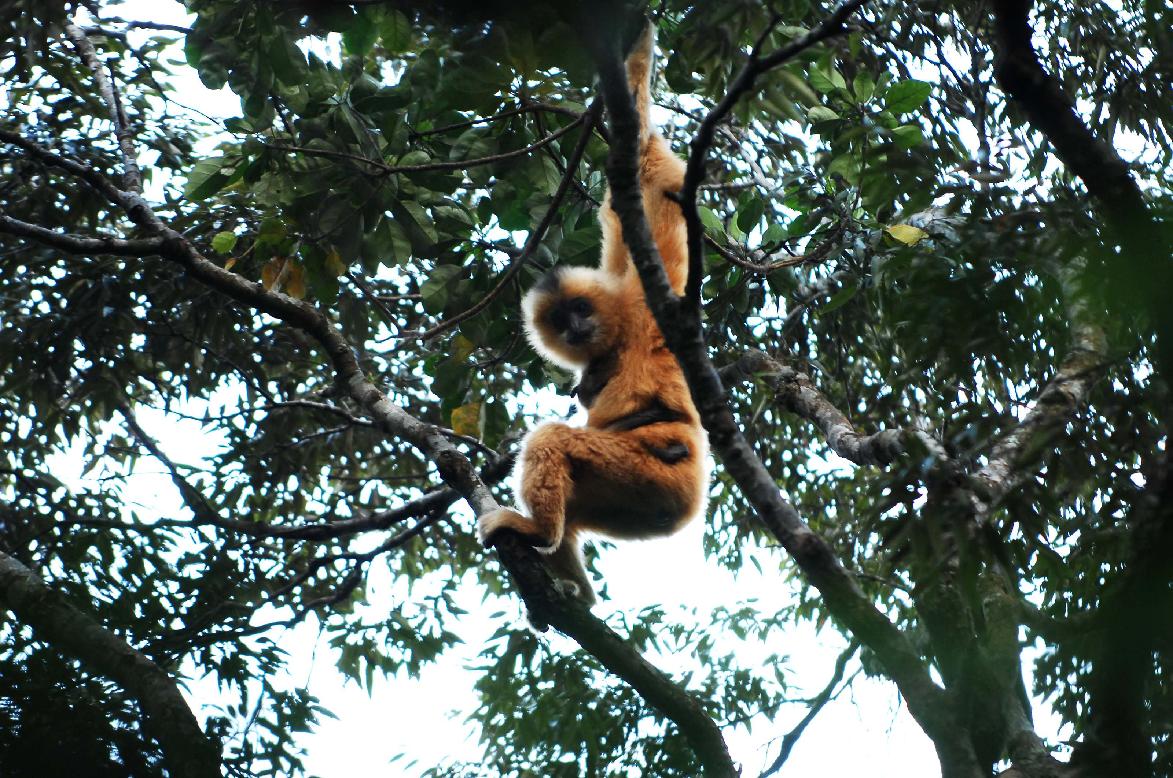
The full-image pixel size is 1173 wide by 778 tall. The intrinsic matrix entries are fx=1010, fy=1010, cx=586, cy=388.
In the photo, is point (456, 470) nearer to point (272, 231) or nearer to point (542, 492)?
point (542, 492)

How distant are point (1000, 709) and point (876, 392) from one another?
3.86 meters

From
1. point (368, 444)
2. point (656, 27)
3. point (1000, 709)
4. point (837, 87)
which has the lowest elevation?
point (1000, 709)

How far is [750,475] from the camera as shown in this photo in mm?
3551

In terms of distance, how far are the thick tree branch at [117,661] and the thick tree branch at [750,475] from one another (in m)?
2.51

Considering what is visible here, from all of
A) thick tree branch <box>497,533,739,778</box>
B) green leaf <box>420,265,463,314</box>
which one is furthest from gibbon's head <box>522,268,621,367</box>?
thick tree branch <box>497,533,739,778</box>

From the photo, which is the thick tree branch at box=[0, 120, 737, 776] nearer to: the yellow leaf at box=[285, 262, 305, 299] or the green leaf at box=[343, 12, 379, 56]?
the yellow leaf at box=[285, 262, 305, 299]

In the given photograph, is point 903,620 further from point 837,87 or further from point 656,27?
point 656,27

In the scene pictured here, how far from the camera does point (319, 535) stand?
18.2 ft

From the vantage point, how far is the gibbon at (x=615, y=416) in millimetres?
5461

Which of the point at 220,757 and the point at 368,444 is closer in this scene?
the point at 220,757

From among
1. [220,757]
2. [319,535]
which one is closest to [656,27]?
[319,535]

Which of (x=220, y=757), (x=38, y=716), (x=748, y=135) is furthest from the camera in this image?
(x=748, y=135)

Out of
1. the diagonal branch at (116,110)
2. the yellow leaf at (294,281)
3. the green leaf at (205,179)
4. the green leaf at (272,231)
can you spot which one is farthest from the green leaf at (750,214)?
the diagonal branch at (116,110)

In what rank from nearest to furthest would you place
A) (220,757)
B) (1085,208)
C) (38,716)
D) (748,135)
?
(1085,208), (38,716), (220,757), (748,135)
